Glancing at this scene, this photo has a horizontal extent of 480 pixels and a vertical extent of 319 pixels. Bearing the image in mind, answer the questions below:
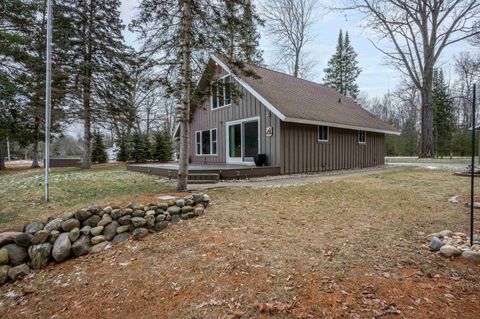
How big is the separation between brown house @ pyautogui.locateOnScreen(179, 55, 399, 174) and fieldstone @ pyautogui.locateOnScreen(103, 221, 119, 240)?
15.8ft

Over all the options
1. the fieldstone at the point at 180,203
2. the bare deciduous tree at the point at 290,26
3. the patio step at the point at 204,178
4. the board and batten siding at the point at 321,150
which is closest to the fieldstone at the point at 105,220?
the fieldstone at the point at 180,203

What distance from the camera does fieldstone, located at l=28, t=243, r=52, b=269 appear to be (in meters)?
3.45

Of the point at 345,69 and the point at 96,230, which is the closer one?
the point at 96,230

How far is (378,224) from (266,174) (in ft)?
18.7

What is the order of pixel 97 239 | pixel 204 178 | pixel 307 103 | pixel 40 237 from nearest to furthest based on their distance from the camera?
1. pixel 40 237
2. pixel 97 239
3. pixel 204 178
4. pixel 307 103

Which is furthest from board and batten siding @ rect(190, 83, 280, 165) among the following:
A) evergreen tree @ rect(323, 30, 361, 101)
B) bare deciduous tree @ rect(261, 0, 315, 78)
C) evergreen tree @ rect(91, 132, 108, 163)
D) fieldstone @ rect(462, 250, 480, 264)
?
evergreen tree @ rect(323, 30, 361, 101)

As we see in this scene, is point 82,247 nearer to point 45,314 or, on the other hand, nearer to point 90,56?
point 45,314

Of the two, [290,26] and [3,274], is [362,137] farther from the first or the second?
[3,274]

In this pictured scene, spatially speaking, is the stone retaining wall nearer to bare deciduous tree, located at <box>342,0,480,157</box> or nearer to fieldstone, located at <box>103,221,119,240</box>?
fieldstone, located at <box>103,221,119,240</box>

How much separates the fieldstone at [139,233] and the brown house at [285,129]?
15.9ft

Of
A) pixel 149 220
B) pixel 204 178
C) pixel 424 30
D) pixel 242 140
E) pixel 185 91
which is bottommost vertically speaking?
pixel 149 220

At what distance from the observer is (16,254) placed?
350 cm

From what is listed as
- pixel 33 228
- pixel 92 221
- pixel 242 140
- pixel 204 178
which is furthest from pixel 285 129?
pixel 33 228

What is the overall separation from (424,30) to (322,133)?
12.1 m
